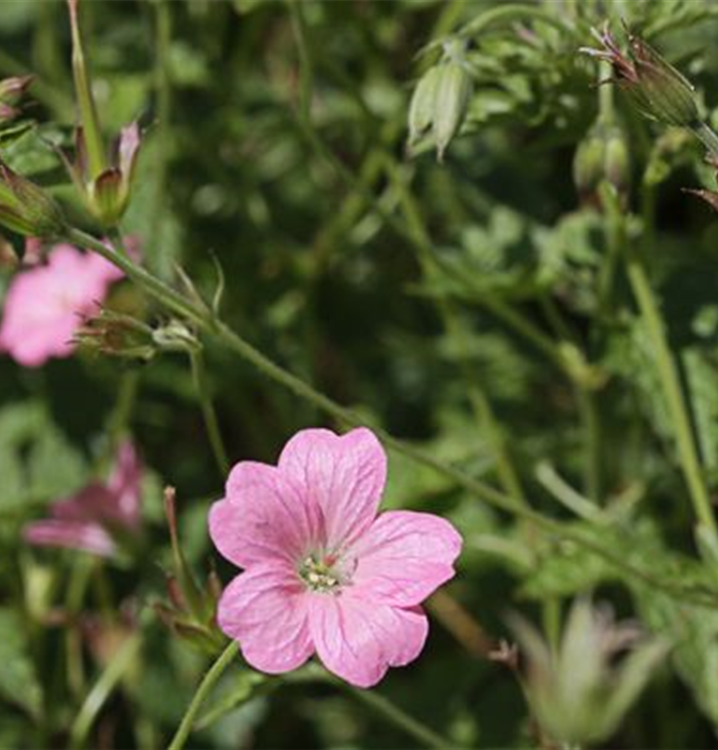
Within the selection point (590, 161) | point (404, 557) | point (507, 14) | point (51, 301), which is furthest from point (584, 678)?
point (51, 301)

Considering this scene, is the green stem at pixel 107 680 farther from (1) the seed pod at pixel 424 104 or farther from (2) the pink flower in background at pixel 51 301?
(1) the seed pod at pixel 424 104

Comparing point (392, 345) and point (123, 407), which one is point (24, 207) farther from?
point (392, 345)

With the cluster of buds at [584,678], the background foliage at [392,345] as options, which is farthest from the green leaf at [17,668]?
the cluster of buds at [584,678]

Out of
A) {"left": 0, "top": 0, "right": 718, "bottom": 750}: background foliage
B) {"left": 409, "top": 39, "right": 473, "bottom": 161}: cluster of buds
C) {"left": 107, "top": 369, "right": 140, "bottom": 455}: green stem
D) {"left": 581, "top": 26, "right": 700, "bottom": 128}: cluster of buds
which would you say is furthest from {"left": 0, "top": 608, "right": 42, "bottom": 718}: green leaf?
{"left": 581, "top": 26, "right": 700, "bottom": 128}: cluster of buds

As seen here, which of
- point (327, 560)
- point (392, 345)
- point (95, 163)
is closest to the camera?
point (327, 560)

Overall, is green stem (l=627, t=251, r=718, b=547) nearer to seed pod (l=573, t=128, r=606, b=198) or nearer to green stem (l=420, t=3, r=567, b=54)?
seed pod (l=573, t=128, r=606, b=198)
